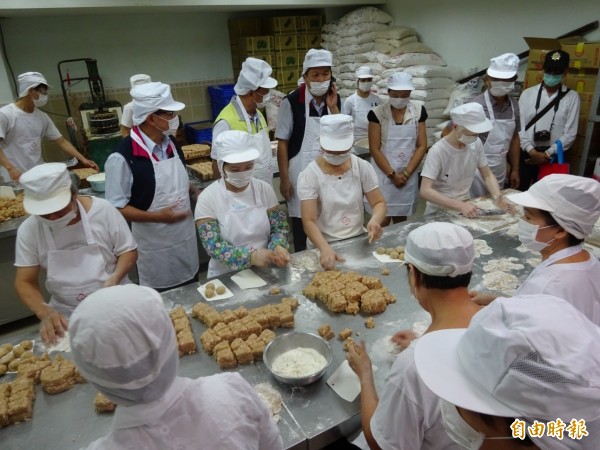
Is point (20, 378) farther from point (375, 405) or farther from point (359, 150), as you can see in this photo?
point (359, 150)

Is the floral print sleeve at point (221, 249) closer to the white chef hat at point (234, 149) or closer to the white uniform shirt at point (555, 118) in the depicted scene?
the white chef hat at point (234, 149)

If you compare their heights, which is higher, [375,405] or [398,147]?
[398,147]

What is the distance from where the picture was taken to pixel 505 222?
3.29m

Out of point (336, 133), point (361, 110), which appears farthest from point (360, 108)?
point (336, 133)

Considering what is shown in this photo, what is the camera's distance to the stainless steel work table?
1585 millimetres

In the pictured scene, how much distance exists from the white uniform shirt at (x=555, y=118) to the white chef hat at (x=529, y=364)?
13.7 ft

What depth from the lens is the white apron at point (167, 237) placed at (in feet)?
9.96

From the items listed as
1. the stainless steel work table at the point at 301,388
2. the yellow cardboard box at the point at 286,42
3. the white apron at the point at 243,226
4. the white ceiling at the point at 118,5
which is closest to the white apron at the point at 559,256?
the stainless steel work table at the point at 301,388

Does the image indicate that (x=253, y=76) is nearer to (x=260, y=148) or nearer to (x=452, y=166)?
(x=260, y=148)

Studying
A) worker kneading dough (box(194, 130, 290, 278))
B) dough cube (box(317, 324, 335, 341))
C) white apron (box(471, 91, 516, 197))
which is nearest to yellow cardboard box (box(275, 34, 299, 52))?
white apron (box(471, 91, 516, 197))

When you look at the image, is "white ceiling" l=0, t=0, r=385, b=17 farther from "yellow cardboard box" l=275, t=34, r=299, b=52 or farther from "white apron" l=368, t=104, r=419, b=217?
"white apron" l=368, t=104, r=419, b=217

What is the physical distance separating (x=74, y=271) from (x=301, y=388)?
4.90ft

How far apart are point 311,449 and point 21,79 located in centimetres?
511

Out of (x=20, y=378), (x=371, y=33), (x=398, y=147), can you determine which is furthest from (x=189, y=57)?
(x=20, y=378)
